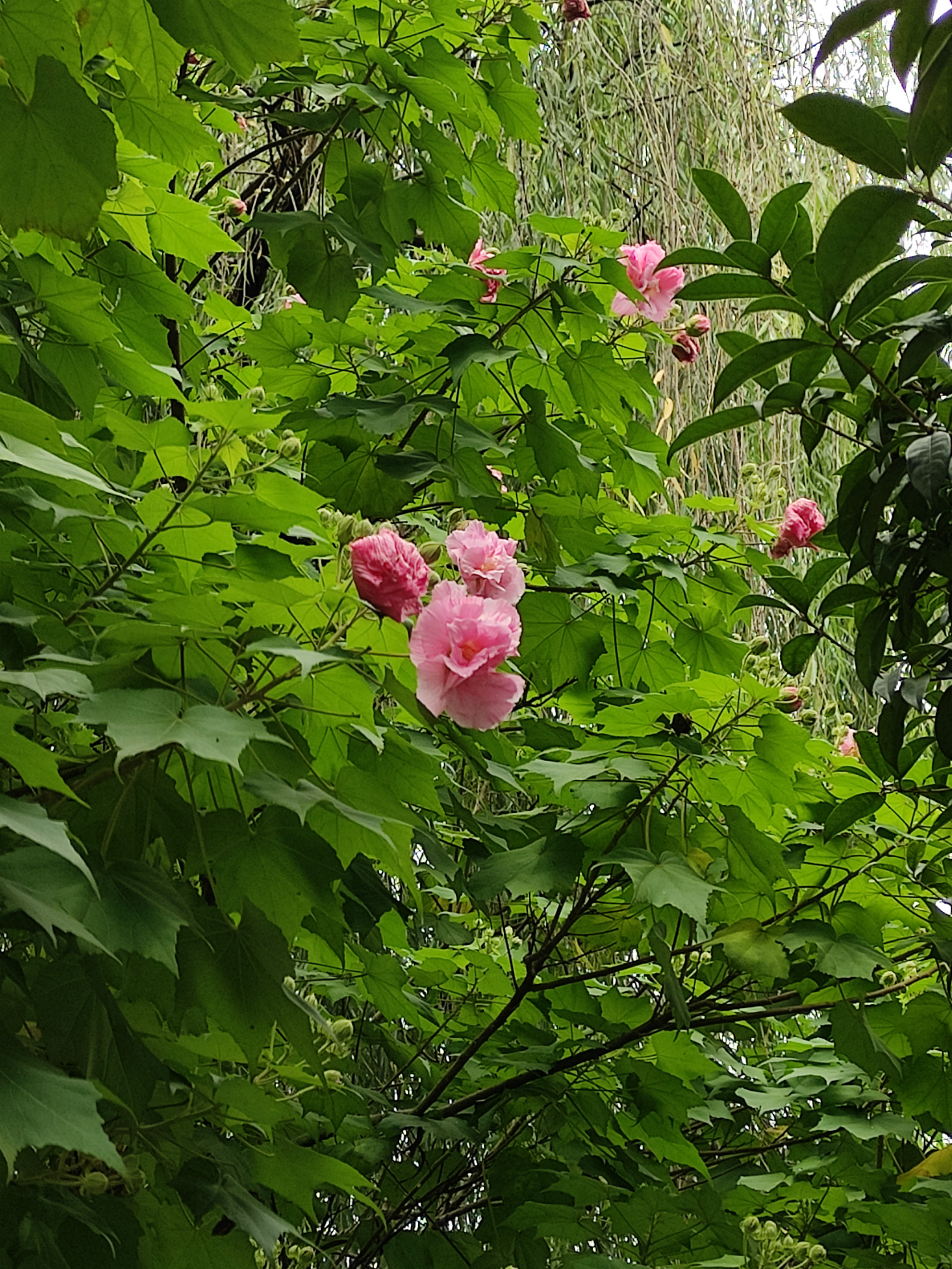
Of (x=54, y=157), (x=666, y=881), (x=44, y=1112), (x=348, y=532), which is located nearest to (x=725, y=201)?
(x=348, y=532)

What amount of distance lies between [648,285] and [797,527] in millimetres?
351

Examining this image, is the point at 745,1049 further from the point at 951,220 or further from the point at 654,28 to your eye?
the point at 654,28

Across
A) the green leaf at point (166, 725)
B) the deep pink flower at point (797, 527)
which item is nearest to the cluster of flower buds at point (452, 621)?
the green leaf at point (166, 725)

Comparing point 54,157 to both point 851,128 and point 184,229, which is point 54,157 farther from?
point 184,229

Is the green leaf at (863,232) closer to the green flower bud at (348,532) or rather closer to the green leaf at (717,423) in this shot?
the green leaf at (717,423)

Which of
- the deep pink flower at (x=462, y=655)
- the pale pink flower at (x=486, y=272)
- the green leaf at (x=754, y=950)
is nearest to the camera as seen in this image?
the deep pink flower at (x=462, y=655)

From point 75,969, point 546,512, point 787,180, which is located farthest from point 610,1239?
point 787,180

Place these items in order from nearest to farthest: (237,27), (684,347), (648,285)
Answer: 1. (237,27)
2. (648,285)
3. (684,347)

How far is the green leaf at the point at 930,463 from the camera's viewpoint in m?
0.81

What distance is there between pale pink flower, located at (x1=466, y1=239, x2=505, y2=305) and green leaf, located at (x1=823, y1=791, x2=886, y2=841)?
2.24 ft

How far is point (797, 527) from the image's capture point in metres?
1.66

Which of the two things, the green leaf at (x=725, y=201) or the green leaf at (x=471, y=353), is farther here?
the green leaf at (x=471, y=353)

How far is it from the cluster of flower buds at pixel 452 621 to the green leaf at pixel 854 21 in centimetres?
37

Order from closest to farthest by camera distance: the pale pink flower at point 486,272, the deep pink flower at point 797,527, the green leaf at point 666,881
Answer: the green leaf at point 666,881 < the pale pink flower at point 486,272 < the deep pink flower at point 797,527
